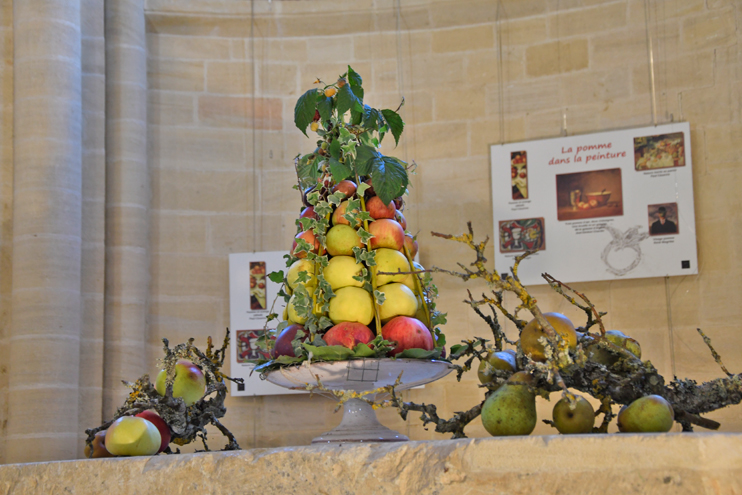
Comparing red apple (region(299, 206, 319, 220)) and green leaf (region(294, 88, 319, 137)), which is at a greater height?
green leaf (region(294, 88, 319, 137))

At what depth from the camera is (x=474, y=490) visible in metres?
1.03

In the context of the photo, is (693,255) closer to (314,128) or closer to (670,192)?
(670,192)

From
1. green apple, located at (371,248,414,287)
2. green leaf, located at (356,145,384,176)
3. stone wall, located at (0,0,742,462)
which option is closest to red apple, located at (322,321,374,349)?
green apple, located at (371,248,414,287)

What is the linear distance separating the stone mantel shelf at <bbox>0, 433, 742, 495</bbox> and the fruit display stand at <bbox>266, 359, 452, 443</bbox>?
0.62ft

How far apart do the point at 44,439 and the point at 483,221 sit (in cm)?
205

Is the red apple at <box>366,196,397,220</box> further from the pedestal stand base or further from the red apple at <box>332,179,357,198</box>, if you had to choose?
the pedestal stand base

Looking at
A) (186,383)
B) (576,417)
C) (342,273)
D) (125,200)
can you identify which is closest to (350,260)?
(342,273)

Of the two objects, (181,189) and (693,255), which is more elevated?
(181,189)

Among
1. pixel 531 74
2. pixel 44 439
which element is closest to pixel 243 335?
pixel 44 439

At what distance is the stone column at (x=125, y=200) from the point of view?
354 centimetres

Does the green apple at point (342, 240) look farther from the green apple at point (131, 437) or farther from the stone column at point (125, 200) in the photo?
the stone column at point (125, 200)

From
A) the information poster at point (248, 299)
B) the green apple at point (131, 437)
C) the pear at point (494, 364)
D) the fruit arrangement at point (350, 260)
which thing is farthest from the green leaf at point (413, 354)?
the information poster at point (248, 299)

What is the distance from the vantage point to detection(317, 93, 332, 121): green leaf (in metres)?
1.62

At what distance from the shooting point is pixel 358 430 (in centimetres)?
139
